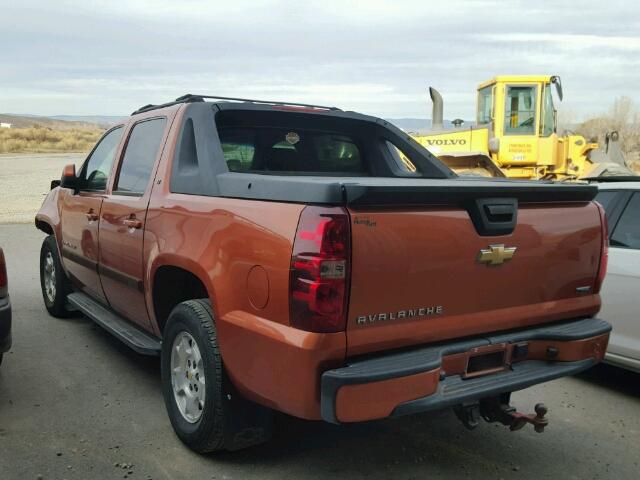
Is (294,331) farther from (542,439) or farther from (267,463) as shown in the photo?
(542,439)

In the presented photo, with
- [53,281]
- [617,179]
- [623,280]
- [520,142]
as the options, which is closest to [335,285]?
[623,280]

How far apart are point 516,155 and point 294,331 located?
12764 mm

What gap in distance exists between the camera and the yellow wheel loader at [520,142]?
14.3 meters

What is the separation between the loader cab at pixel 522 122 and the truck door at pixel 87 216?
1059cm

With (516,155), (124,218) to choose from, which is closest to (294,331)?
(124,218)

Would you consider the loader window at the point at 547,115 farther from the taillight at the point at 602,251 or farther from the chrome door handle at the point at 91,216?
the chrome door handle at the point at 91,216

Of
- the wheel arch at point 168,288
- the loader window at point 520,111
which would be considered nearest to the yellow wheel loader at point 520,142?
the loader window at point 520,111

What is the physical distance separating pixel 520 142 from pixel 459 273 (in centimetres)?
1221

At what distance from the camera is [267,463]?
3.53 metres

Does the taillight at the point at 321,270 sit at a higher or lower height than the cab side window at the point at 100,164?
lower

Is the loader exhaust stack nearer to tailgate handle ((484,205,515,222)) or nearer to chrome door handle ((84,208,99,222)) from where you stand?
chrome door handle ((84,208,99,222))

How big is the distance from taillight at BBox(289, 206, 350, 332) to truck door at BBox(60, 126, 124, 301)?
273cm

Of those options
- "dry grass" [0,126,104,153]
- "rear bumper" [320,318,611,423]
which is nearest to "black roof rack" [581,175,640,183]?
"rear bumper" [320,318,611,423]

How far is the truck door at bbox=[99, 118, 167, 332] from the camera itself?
4277mm
